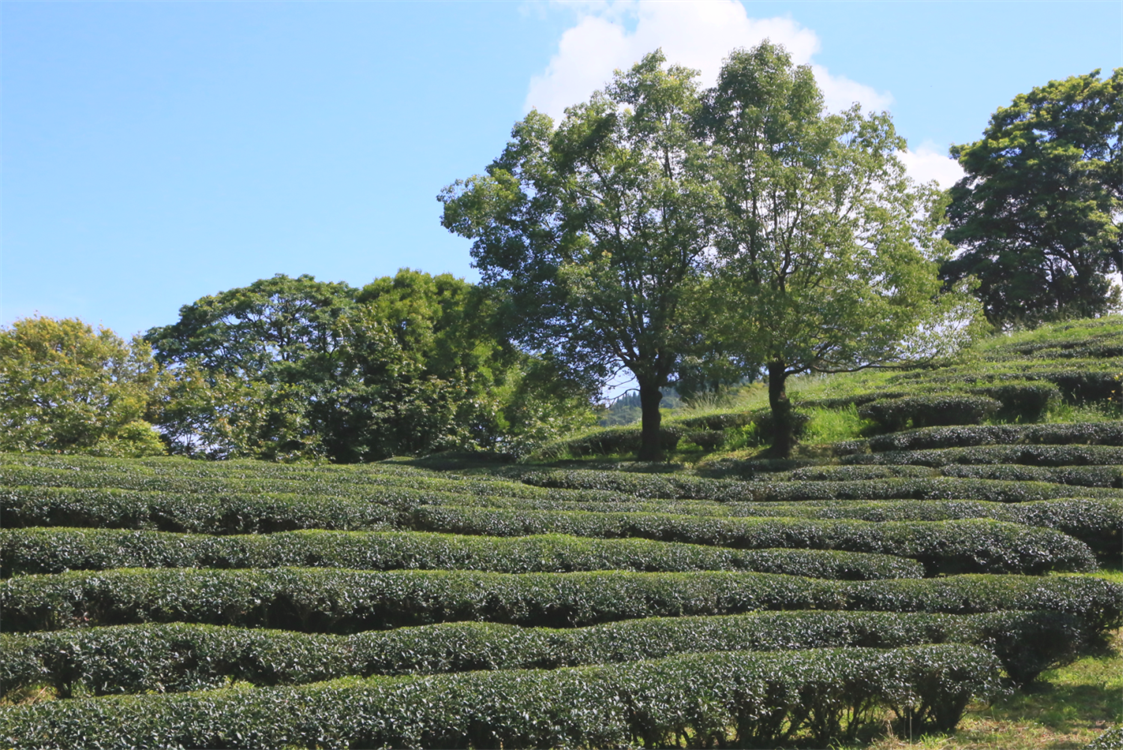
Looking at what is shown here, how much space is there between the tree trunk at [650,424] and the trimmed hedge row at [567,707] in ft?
41.9

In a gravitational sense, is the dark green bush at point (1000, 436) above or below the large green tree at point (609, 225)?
below

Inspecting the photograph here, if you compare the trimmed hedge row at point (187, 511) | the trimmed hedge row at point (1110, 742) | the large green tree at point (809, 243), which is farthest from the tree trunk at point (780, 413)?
the trimmed hedge row at point (1110, 742)

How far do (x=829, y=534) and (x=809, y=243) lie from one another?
8.84 metres

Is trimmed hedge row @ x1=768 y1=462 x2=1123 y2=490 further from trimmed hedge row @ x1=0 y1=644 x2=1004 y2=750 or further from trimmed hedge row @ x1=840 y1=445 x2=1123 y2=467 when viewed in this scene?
trimmed hedge row @ x1=0 y1=644 x2=1004 y2=750

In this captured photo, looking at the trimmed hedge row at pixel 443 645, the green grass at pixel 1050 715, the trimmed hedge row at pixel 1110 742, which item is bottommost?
the green grass at pixel 1050 715

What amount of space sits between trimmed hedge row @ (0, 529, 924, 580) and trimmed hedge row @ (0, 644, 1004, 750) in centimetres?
307

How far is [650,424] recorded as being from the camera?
21.1 metres

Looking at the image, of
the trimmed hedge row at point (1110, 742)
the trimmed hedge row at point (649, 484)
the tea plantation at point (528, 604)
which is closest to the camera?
the trimmed hedge row at point (1110, 742)

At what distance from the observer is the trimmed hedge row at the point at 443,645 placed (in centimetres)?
732

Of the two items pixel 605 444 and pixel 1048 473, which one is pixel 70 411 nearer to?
pixel 605 444

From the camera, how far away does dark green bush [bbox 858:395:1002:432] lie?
20.1 meters

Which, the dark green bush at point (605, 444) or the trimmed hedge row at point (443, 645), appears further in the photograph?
the dark green bush at point (605, 444)

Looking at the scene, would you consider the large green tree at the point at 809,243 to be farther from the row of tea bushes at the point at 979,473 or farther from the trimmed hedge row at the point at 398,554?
the trimmed hedge row at the point at 398,554

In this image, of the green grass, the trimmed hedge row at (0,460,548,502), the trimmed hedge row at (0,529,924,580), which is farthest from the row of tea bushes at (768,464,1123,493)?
the green grass
